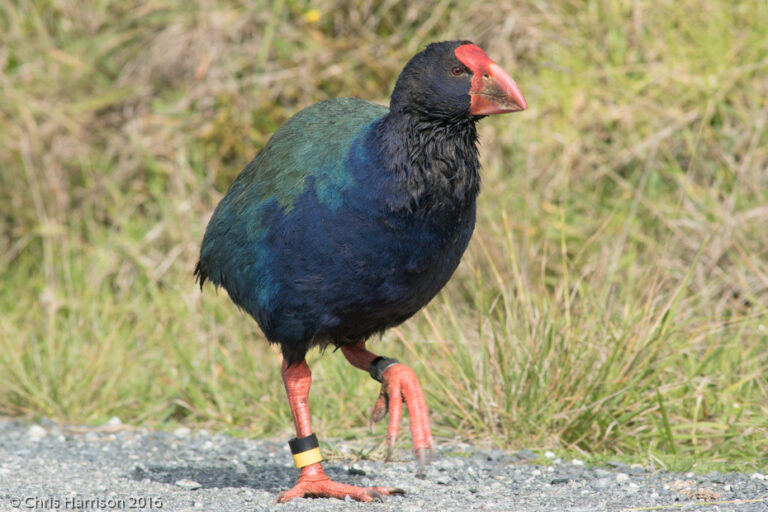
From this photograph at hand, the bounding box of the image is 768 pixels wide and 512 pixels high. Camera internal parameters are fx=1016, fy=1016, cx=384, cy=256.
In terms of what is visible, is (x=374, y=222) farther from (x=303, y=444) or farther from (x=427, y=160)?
(x=303, y=444)

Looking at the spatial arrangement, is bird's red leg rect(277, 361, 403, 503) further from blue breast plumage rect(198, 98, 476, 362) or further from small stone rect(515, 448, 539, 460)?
small stone rect(515, 448, 539, 460)

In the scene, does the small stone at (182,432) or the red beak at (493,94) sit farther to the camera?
the small stone at (182,432)

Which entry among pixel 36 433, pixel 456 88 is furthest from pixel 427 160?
pixel 36 433

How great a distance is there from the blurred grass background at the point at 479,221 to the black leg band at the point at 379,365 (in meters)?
0.39

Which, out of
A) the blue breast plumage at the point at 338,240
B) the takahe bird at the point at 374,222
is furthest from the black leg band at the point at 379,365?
the blue breast plumage at the point at 338,240

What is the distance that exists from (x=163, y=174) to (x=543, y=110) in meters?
2.26

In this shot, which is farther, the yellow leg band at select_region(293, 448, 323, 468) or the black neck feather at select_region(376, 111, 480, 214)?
the yellow leg band at select_region(293, 448, 323, 468)

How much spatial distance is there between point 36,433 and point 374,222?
1.98 meters

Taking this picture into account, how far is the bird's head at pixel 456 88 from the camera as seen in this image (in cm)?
296

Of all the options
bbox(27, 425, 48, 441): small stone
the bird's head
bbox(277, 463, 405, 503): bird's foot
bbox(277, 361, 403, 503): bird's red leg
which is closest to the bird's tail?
bbox(277, 361, 403, 503): bird's red leg

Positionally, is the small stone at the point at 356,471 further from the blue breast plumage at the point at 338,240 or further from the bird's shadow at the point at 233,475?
the blue breast plumage at the point at 338,240

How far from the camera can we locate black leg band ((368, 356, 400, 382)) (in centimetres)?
334

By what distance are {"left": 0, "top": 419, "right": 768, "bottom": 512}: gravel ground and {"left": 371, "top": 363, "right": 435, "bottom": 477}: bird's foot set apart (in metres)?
0.18

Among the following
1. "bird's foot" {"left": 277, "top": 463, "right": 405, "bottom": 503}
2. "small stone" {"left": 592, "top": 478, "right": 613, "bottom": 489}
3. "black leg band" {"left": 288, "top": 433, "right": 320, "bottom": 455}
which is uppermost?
"black leg band" {"left": 288, "top": 433, "right": 320, "bottom": 455}
